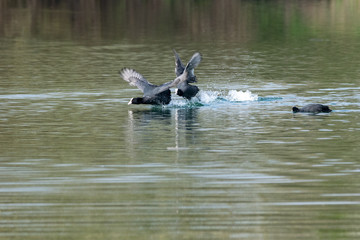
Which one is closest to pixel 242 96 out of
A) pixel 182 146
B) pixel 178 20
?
pixel 182 146

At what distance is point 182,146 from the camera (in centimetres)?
2095

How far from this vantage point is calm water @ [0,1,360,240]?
13477mm

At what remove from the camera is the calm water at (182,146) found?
13.5 meters

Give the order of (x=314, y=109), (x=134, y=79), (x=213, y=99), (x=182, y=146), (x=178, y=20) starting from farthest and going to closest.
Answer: (x=178, y=20), (x=134, y=79), (x=213, y=99), (x=314, y=109), (x=182, y=146)

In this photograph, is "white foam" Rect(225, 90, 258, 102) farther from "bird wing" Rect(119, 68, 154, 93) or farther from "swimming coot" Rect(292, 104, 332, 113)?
"swimming coot" Rect(292, 104, 332, 113)

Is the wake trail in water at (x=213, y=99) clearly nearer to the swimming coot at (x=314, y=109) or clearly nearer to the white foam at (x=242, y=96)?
the white foam at (x=242, y=96)

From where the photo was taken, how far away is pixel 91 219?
13570mm

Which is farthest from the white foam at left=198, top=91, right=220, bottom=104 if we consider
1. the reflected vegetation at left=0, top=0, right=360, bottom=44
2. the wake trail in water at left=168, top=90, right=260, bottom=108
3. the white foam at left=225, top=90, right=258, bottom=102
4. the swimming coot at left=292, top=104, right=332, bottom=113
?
the reflected vegetation at left=0, top=0, right=360, bottom=44

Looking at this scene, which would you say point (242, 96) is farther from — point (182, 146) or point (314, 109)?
point (182, 146)

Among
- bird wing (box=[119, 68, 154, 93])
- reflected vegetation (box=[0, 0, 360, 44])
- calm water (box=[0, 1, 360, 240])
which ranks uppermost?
reflected vegetation (box=[0, 0, 360, 44])

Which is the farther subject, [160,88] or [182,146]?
[160,88]

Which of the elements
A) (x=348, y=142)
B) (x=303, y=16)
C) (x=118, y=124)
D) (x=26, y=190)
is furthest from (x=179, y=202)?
(x=303, y=16)

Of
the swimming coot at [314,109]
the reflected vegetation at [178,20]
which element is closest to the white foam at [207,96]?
the swimming coot at [314,109]

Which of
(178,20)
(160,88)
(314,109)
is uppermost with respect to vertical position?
(178,20)
